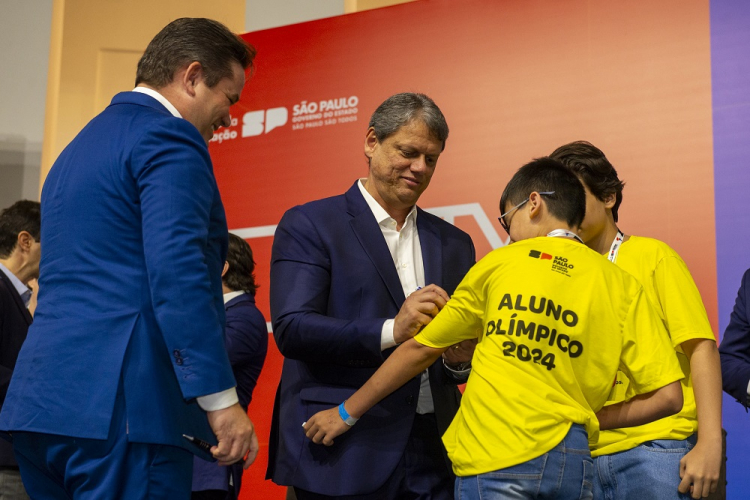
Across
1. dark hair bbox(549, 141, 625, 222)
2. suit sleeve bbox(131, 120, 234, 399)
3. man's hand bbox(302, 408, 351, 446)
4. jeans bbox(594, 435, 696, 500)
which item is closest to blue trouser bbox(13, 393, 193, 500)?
suit sleeve bbox(131, 120, 234, 399)

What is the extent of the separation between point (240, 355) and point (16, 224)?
Answer: 113 cm

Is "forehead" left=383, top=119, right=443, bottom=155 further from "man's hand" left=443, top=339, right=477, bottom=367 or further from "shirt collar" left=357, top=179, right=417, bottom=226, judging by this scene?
"man's hand" left=443, top=339, right=477, bottom=367

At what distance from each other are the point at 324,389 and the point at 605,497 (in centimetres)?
77

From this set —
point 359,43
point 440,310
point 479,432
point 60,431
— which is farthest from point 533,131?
point 60,431

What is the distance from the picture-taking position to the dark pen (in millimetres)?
1691

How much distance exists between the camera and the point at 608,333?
192 cm

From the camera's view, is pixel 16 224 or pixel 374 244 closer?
pixel 374 244

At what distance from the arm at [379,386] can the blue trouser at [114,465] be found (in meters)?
0.49

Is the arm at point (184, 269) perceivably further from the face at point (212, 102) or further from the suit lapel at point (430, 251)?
the suit lapel at point (430, 251)

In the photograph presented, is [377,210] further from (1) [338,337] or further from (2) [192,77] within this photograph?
(2) [192,77]

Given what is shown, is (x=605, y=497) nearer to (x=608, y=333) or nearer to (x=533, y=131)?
(x=608, y=333)

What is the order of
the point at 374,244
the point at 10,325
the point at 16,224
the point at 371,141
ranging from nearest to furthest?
the point at 374,244 < the point at 371,141 < the point at 10,325 < the point at 16,224

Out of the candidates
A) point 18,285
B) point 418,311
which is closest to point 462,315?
point 418,311

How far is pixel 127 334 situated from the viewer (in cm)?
166
